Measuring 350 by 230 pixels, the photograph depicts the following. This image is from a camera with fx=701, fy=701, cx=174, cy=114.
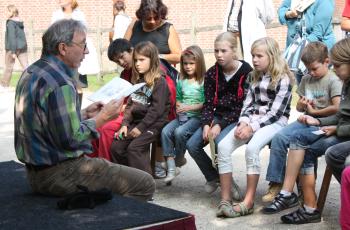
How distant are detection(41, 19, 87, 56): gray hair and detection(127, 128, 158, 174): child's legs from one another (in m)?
2.02

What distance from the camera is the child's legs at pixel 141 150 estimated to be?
6.28 metres

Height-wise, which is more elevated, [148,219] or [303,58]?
[303,58]

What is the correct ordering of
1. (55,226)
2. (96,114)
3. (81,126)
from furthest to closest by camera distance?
(96,114)
(81,126)
(55,226)

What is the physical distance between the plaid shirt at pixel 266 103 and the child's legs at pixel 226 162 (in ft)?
0.68

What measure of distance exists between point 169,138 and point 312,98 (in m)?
1.41

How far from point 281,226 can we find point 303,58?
1337 mm

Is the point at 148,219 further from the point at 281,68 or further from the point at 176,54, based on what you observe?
the point at 176,54

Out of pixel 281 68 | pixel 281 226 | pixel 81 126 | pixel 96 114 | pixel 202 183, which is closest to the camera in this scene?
pixel 81 126

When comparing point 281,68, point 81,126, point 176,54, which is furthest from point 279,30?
point 81,126

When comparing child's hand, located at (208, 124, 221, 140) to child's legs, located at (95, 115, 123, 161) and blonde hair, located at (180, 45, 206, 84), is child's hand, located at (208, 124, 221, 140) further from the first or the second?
child's legs, located at (95, 115, 123, 161)

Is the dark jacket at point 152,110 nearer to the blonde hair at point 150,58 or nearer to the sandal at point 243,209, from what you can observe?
the blonde hair at point 150,58

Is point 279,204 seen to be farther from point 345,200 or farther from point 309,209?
point 345,200

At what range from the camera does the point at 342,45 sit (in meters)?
5.02

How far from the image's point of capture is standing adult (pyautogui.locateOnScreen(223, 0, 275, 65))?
8680 mm
